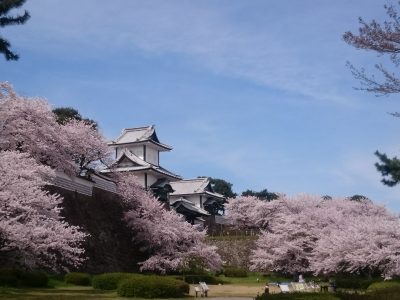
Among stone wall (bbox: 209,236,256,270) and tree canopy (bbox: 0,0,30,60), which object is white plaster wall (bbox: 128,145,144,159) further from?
tree canopy (bbox: 0,0,30,60)

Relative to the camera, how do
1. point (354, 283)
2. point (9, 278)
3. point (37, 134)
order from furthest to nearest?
point (354, 283), point (37, 134), point (9, 278)

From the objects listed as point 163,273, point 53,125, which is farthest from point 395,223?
point 53,125

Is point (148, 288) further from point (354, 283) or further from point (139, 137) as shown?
point (139, 137)

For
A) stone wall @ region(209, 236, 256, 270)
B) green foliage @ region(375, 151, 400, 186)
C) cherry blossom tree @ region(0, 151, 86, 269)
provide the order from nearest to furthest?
green foliage @ region(375, 151, 400, 186) → cherry blossom tree @ region(0, 151, 86, 269) → stone wall @ region(209, 236, 256, 270)

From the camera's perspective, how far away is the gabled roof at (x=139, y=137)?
194 ft

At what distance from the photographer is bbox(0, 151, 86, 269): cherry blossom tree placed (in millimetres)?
21328

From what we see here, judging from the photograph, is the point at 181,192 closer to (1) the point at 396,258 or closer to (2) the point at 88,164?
(2) the point at 88,164

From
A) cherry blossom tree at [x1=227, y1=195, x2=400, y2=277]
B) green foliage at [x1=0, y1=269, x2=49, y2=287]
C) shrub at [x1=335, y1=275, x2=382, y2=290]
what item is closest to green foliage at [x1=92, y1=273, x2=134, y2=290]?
green foliage at [x1=0, y1=269, x2=49, y2=287]

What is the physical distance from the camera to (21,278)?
24375mm

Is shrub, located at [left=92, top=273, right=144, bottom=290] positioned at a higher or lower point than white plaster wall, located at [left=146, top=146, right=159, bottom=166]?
lower

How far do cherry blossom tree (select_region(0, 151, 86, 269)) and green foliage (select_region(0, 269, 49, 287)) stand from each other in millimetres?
491

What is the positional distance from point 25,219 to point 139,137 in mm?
37187

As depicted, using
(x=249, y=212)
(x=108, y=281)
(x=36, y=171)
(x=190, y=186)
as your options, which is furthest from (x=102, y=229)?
(x=190, y=186)

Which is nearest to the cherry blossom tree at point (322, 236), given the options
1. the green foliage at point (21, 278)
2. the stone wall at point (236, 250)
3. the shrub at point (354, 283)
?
the shrub at point (354, 283)
